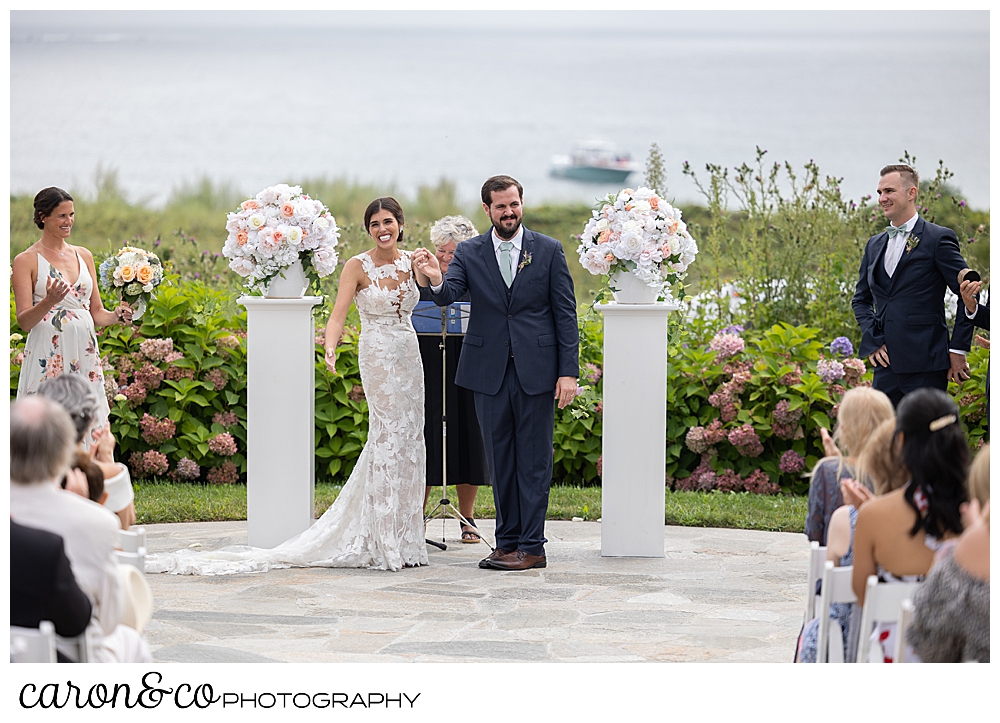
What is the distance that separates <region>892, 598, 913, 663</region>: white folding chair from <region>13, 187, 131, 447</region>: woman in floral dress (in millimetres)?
3764

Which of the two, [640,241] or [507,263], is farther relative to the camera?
[640,241]

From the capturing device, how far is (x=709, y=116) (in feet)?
76.6

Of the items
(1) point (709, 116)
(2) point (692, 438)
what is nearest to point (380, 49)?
(1) point (709, 116)

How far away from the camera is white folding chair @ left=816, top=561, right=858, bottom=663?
288 centimetres

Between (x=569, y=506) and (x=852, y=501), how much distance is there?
4.06 metres

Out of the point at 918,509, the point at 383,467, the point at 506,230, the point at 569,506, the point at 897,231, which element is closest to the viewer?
the point at 918,509

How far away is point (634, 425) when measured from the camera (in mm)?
5773

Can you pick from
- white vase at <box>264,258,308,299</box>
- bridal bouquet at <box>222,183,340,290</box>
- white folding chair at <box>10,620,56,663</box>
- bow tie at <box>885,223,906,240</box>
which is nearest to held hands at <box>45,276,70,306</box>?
bridal bouquet at <box>222,183,340,290</box>

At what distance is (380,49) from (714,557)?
1971 cm

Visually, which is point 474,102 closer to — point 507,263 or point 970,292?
point 507,263

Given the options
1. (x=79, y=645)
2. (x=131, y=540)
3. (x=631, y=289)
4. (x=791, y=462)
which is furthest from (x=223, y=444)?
(x=79, y=645)

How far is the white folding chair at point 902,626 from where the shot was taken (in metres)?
2.62

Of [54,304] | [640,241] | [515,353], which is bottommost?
[515,353]

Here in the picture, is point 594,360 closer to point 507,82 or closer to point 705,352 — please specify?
point 705,352
